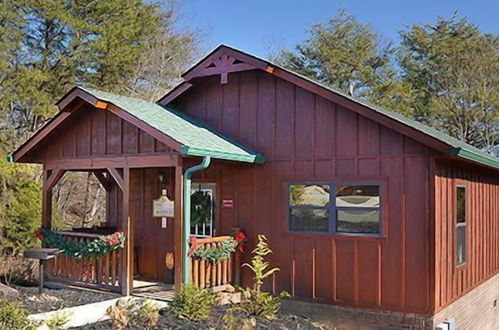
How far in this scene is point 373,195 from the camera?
8.06 metres

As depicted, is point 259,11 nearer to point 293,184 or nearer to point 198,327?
point 293,184

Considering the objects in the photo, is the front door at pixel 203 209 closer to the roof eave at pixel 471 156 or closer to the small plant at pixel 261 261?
the small plant at pixel 261 261

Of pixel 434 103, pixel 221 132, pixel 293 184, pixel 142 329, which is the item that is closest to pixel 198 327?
pixel 142 329

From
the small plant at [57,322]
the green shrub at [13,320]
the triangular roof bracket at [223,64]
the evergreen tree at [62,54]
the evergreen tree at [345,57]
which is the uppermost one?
the evergreen tree at [345,57]

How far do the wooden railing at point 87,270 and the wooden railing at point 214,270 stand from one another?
4.86 ft

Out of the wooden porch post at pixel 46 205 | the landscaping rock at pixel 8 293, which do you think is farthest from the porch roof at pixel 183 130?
the landscaping rock at pixel 8 293

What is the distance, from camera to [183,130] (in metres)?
8.62

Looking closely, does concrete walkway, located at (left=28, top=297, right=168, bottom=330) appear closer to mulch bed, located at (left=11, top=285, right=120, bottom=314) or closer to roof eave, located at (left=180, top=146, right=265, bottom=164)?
mulch bed, located at (left=11, top=285, right=120, bottom=314)

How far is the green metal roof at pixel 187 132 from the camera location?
7.88 meters

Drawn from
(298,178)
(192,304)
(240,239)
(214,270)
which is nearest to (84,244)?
(214,270)

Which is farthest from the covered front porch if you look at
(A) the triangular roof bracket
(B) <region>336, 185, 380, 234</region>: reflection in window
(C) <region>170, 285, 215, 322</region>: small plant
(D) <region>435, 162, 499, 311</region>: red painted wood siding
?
(D) <region>435, 162, 499, 311</region>: red painted wood siding

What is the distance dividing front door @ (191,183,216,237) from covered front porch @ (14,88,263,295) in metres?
0.02

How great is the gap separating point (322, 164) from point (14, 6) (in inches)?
493

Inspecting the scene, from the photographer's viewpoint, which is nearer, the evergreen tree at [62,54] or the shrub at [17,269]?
the shrub at [17,269]
